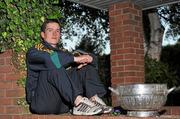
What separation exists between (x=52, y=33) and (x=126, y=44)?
76.5 inches

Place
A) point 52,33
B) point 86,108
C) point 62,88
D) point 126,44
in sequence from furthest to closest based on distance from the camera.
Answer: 1. point 126,44
2. point 52,33
3. point 62,88
4. point 86,108

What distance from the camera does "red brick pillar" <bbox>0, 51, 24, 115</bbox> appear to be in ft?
13.6

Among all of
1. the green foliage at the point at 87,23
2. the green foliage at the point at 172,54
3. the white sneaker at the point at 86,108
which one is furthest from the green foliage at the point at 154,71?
the green foliage at the point at 172,54

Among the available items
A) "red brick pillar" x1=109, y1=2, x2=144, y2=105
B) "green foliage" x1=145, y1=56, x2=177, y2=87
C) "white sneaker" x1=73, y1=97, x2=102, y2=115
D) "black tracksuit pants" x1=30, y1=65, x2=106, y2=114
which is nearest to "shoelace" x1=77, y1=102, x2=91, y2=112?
"white sneaker" x1=73, y1=97, x2=102, y2=115

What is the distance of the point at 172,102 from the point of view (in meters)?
11.4

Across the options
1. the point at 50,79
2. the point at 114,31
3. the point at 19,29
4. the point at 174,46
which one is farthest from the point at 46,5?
the point at 174,46

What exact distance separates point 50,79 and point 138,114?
913 millimetres

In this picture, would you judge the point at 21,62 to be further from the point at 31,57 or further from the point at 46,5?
the point at 46,5

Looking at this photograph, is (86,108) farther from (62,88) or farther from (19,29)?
(19,29)

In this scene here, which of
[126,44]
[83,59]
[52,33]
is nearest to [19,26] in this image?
[52,33]

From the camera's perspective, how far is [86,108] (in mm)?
3424

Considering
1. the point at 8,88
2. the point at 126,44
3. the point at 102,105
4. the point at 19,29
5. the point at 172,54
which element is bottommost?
the point at 102,105

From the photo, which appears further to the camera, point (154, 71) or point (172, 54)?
point (172, 54)

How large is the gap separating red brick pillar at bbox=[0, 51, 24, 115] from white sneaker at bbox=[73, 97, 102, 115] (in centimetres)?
88
